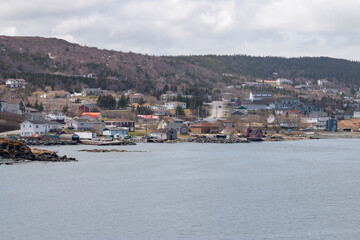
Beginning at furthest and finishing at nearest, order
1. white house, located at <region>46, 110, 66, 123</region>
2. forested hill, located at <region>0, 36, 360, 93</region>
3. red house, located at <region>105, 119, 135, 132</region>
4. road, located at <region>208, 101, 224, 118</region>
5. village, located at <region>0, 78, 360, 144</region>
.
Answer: forested hill, located at <region>0, 36, 360, 93</region> → road, located at <region>208, 101, 224, 118</region> → white house, located at <region>46, 110, 66, 123</region> → red house, located at <region>105, 119, 135, 132</region> → village, located at <region>0, 78, 360, 144</region>

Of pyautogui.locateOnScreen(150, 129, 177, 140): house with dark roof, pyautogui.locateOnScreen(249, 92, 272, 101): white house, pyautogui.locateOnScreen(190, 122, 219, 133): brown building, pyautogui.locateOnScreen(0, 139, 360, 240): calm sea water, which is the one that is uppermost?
pyautogui.locateOnScreen(249, 92, 272, 101): white house

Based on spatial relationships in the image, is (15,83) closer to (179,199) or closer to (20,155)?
(20,155)

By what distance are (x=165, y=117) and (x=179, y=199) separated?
182ft

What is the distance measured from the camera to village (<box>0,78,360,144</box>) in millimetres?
69119

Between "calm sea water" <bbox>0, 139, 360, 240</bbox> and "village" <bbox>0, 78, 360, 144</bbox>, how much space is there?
2252 cm

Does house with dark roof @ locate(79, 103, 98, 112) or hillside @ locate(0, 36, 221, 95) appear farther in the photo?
hillside @ locate(0, 36, 221, 95)

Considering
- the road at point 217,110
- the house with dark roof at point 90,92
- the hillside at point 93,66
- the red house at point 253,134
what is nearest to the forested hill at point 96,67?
the hillside at point 93,66

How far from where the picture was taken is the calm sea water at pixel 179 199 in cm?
2247

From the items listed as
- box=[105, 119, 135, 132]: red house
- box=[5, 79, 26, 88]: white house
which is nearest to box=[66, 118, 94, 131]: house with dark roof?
box=[105, 119, 135, 132]: red house

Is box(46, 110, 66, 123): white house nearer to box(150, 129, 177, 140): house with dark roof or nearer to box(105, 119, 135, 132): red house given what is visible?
box(105, 119, 135, 132): red house

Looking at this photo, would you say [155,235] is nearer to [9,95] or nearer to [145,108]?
[145,108]

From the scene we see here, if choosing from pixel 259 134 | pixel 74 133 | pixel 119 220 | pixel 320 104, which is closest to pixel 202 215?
pixel 119 220

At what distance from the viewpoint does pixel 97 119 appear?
74.2 metres

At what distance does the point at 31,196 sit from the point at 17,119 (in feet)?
146
